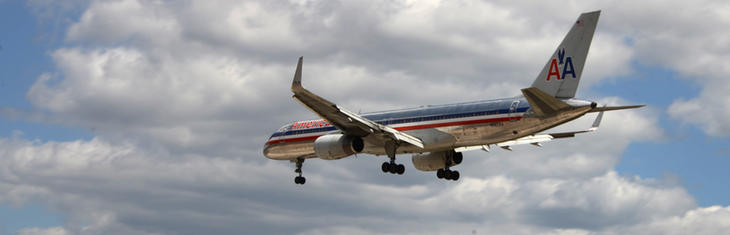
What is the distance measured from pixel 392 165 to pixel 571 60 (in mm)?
11682

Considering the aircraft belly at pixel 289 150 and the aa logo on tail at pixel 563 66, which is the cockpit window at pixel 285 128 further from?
the aa logo on tail at pixel 563 66

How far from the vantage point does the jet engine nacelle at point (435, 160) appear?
58375 mm

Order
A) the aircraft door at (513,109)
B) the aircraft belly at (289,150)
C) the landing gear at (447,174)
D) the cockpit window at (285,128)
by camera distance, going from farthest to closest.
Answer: the cockpit window at (285,128) < the aircraft belly at (289,150) < the landing gear at (447,174) < the aircraft door at (513,109)

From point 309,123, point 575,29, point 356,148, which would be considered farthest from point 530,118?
point 309,123

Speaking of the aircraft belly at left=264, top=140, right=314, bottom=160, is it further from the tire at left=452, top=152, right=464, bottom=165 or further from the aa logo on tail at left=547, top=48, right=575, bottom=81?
the aa logo on tail at left=547, top=48, right=575, bottom=81

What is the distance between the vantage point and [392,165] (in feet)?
176

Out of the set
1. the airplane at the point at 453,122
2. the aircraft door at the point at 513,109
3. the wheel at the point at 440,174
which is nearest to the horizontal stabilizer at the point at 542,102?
the airplane at the point at 453,122

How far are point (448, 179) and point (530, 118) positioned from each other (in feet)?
37.3

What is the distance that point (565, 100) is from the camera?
47719mm

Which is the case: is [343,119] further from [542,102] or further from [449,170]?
[542,102]

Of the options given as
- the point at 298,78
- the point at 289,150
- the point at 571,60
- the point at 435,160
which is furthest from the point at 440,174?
the point at 298,78

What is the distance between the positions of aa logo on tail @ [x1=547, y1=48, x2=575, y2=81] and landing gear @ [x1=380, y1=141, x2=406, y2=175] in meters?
9.85

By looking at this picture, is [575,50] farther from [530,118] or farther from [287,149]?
[287,149]

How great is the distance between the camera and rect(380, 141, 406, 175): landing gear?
5356 centimetres
